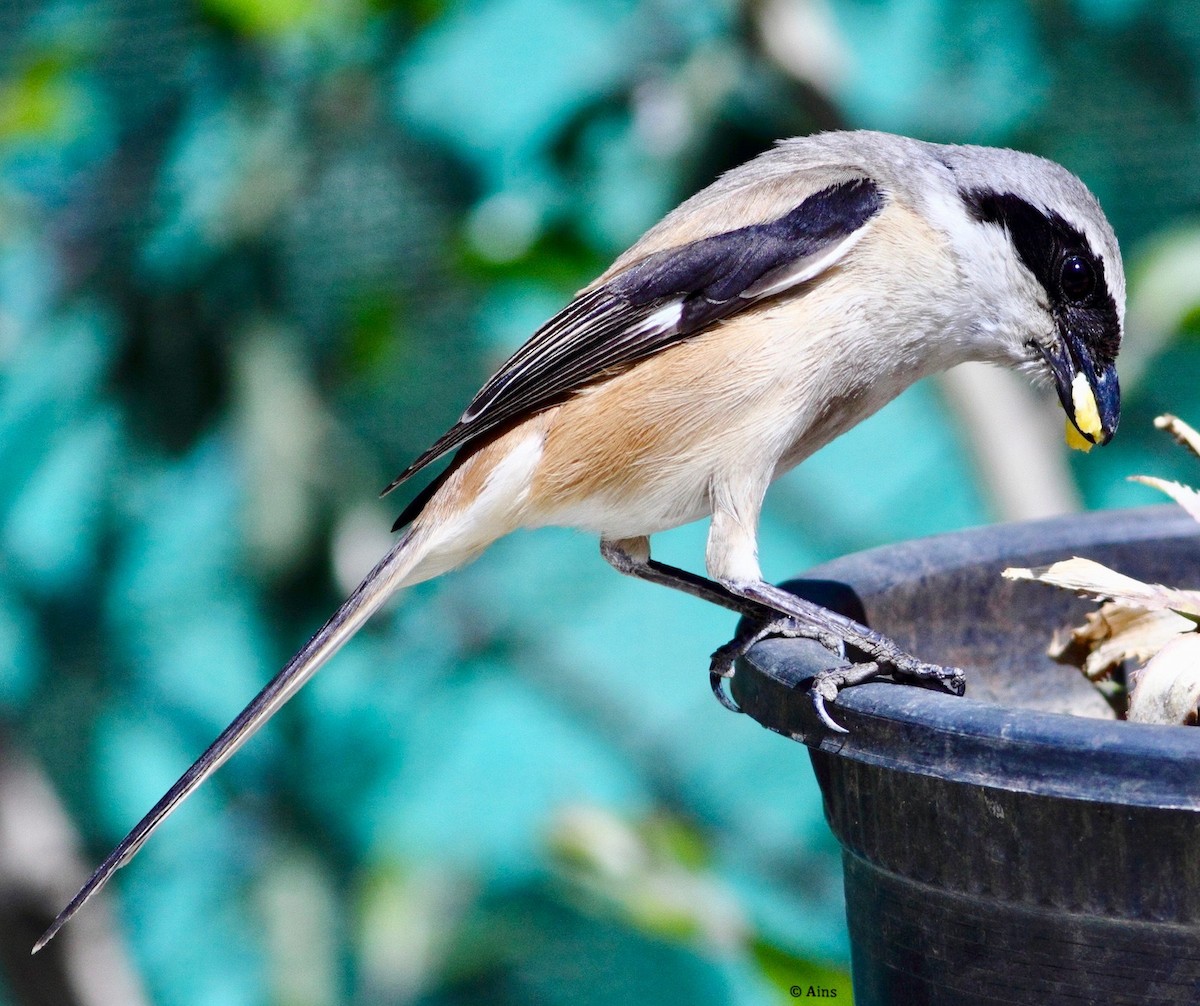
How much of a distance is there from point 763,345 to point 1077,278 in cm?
39

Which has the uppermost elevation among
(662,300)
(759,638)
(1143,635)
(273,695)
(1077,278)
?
(662,300)

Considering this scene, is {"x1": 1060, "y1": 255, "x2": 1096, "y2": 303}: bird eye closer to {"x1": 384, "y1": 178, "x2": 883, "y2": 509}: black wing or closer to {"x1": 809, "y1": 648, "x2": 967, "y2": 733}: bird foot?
{"x1": 384, "y1": 178, "x2": 883, "y2": 509}: black wing

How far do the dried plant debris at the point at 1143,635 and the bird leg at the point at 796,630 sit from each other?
5.5 inches

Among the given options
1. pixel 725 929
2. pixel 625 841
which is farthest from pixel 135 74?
pixel 725 929

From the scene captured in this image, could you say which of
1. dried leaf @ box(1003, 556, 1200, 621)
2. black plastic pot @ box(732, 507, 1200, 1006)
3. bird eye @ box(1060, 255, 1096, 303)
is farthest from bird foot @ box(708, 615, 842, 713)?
bird eye @ box(1060, 255, 1096, 303)

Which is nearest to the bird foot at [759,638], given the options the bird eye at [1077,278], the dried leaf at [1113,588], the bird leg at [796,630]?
the bird leg at [796,630]

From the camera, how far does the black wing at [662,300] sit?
5.82ft

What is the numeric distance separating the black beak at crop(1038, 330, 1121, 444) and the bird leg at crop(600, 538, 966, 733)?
438 mm

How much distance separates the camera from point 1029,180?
→ 5.73ft

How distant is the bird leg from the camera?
1.24 metres

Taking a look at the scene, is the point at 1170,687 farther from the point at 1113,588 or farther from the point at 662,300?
the point at 662,300

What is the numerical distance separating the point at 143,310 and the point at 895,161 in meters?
1.82

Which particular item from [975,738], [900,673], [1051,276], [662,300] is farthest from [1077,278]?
[975,738]

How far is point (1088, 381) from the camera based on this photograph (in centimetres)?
172
